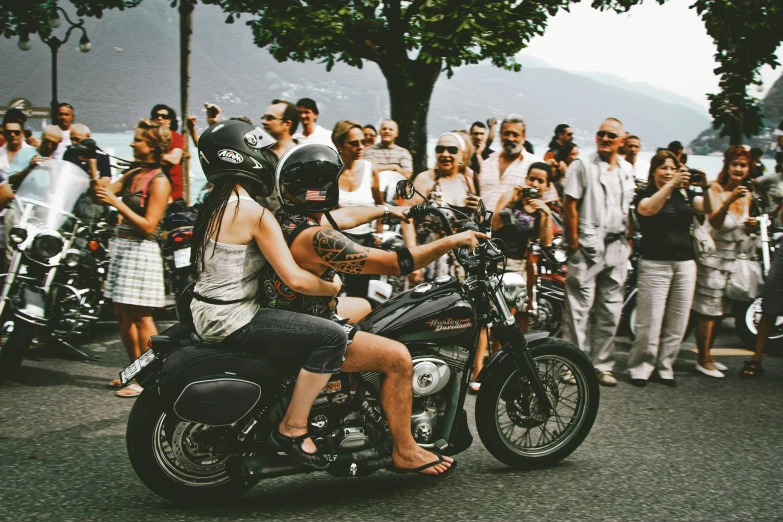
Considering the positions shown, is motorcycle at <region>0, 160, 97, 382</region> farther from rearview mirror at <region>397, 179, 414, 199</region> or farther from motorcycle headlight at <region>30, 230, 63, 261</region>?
rearview mirror at <region>397, 179, 414, 199</region>

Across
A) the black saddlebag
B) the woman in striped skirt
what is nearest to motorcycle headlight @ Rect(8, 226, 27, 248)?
the woman in striped skirt

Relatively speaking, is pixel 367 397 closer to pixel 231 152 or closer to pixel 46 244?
pixel 231 152

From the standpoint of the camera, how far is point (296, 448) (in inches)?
130

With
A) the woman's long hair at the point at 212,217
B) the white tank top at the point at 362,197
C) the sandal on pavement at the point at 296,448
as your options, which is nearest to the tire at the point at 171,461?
the sandal on pavement at the point at 296,448

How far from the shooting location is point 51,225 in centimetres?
537

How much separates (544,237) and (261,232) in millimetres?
3144

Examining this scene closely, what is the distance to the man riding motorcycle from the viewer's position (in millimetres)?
3223

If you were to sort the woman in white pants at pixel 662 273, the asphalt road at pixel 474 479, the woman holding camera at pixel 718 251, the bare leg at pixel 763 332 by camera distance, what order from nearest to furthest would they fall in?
1. the asphalt road at pixel 474 479
2. the woman in white pants at pixel 662 273
3. the bare leg at pixel 763 332
4. the woman holding camera at pixel 718 251

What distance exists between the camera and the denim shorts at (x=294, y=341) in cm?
326

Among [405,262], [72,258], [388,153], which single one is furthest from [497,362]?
[388,153]

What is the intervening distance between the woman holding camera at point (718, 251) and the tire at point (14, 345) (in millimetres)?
5081

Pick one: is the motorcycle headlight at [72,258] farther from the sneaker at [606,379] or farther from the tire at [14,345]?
the sneaker at [606,379]

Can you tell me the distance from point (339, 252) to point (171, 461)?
3.95 feet

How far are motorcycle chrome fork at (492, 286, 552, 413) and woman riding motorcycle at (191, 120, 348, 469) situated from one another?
84 centimetres
